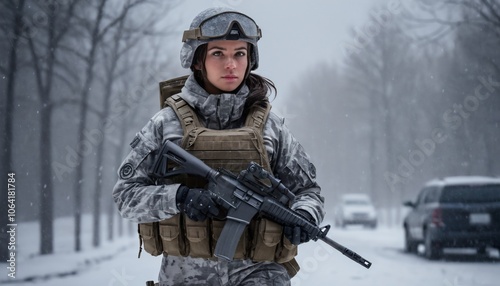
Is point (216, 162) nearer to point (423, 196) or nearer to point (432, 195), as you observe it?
point (432, 195)

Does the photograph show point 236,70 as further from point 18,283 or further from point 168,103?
point 18,283

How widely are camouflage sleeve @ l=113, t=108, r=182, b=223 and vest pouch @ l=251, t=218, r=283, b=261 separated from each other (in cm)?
38

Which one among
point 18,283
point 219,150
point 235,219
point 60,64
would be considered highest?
point 60,64

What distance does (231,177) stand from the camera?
3057mm

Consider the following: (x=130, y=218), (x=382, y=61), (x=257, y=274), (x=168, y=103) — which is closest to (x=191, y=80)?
(x=168, y=103)

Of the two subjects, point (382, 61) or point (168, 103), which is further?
point (382, 61)

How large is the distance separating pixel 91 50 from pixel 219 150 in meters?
14.0

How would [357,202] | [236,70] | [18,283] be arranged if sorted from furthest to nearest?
[357,202], [18,283], [236,70]

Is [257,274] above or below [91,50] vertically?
below

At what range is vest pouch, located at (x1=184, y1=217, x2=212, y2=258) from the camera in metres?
3.10

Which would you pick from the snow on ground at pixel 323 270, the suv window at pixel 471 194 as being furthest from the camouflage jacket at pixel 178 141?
the suv window at pixel 471 194

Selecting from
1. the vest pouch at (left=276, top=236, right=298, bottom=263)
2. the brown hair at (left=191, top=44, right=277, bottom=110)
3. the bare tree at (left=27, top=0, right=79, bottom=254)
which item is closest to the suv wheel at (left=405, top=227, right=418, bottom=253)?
the bare tree at (left=27, top=0, right=79, bottom=254)

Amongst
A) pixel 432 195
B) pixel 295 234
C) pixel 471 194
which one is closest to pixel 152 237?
pixel 295 234

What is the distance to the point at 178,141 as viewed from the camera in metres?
3.22
